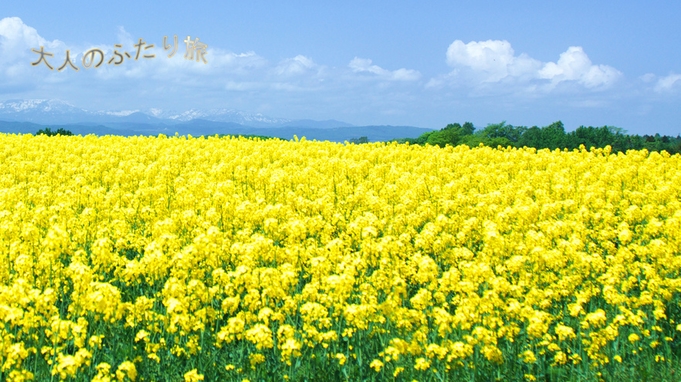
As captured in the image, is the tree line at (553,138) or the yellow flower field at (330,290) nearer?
the yellow flower field at (330,290)

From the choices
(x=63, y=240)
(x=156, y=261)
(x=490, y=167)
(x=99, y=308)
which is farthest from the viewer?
(x=490, y=167)

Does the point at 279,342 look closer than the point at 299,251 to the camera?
Yes

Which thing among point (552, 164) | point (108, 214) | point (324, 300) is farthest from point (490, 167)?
Answer: point (324, 300)

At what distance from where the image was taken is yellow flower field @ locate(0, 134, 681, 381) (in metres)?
6.13

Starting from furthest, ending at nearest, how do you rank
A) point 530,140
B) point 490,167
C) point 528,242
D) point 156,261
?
1. point 530,140
2. point 490,167
3. point 528,242
4. point 156,261

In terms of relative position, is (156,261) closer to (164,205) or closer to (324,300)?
(324,300)

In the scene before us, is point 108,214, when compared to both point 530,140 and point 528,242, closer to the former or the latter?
point 528,242

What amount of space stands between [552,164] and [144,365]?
15.0 m

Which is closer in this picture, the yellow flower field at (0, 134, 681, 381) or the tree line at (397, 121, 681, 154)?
the yellow flower field at (0, 134, 681, 381)

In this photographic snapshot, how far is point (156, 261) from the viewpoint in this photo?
6.84 metres

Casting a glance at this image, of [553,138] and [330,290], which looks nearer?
[330,290]

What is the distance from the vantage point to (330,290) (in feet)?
21.8

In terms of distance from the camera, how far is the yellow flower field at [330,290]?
241 inches

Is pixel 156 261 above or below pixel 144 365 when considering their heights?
above
